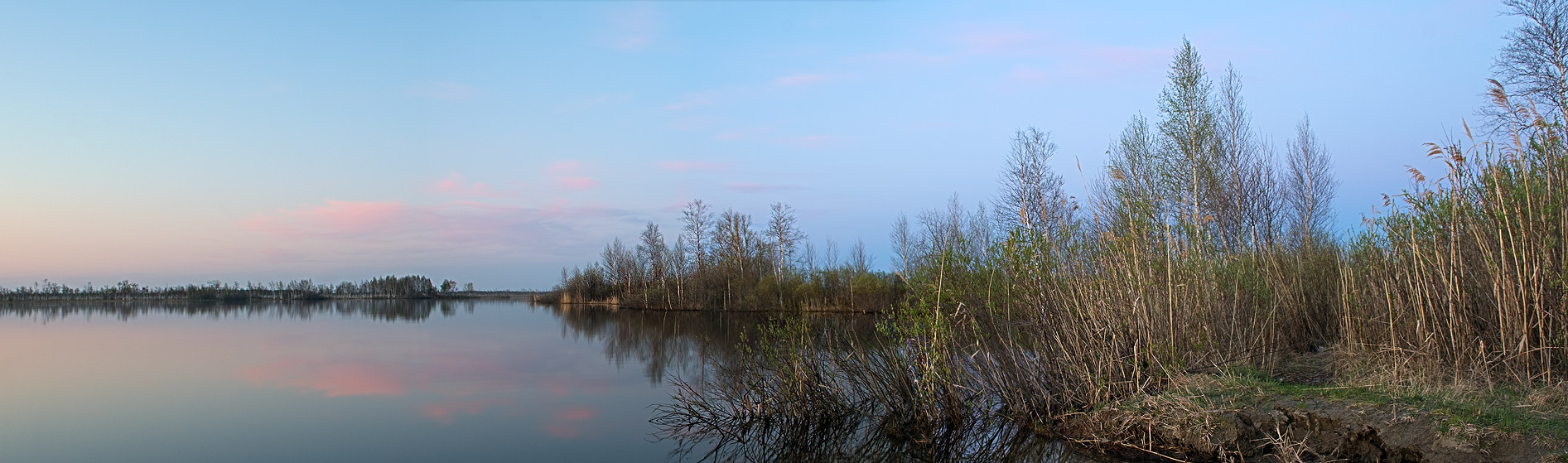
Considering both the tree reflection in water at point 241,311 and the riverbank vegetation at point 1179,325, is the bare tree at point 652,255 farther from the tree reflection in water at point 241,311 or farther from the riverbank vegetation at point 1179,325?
the riverbank vegetation at point 1179,325

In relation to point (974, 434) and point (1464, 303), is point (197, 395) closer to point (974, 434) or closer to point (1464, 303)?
point (974, 434)

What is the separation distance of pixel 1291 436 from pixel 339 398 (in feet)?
30.6

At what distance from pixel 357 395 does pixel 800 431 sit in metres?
5.98

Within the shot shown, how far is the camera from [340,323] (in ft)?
83.1

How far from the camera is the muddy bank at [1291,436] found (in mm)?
4023

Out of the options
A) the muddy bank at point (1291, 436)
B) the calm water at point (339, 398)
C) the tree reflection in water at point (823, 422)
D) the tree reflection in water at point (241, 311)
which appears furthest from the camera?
the tree reflection in water at point (241, 311)

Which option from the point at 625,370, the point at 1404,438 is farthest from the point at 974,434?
the point at 625,370

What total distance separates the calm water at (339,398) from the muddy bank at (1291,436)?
3402 millimetres

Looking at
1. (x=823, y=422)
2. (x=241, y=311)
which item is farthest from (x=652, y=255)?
(x=823, y=422)

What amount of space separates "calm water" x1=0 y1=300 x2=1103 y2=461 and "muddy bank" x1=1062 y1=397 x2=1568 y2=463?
3.40 meters

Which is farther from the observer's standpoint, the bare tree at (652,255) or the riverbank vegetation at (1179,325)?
the bare tree at (652,255)

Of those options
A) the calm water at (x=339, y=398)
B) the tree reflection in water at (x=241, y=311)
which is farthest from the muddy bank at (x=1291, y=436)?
the tree reflection in water at (x=241, y=311)

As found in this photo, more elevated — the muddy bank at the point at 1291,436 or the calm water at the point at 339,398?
the muddy bank at the point at 1291,436

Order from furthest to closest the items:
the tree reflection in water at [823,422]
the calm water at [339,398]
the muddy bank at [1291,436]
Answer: the calm water at [339,398]
the tree reflection in water at [823,422]
the muddy bank at [1291,436]
